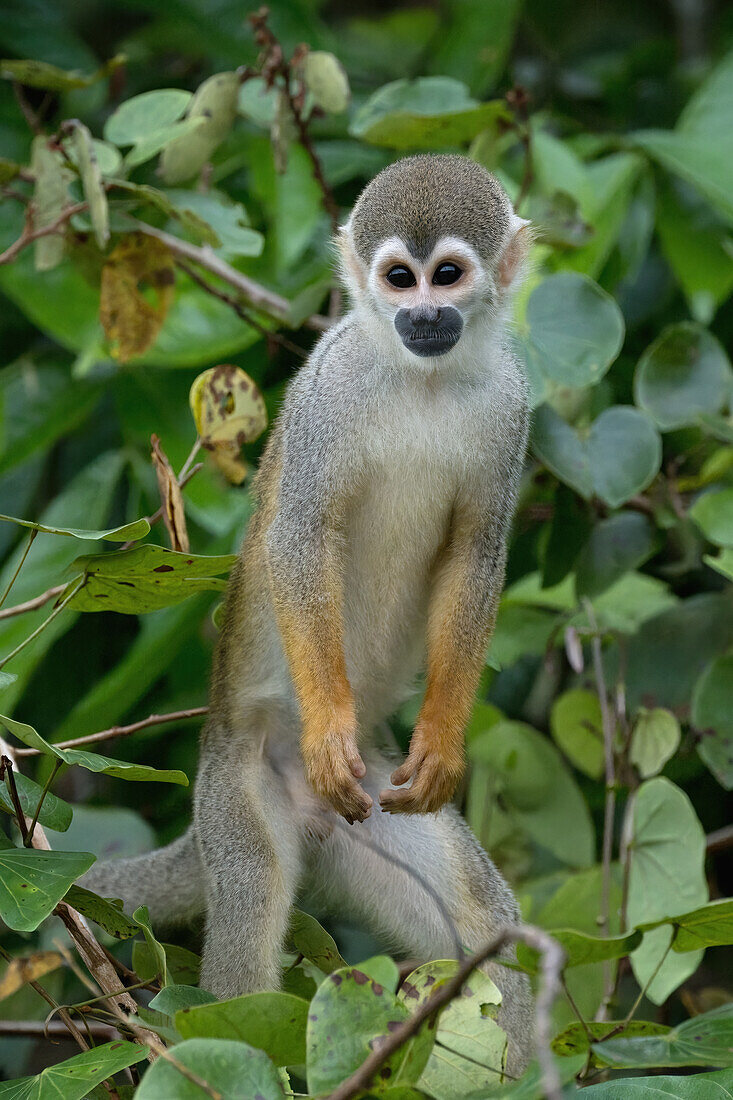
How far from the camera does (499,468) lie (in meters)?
2.31

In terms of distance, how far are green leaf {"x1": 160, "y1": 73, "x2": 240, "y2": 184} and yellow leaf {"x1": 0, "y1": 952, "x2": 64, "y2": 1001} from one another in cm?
206

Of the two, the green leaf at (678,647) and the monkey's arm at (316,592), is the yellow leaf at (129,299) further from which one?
the green leaf at (678,647)

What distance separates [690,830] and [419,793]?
2.36 ft

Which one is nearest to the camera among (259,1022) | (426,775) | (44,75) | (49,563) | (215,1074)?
(215,1074)

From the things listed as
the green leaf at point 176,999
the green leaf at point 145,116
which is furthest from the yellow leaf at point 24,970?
the green leaf at point 145,116

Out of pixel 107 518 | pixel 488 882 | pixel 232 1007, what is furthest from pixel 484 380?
pixel 107 518

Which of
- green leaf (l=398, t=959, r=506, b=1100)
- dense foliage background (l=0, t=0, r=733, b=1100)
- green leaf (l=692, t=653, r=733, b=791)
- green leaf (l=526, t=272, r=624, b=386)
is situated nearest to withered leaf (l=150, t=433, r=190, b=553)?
dense foliage background (l=0, t=0, r=733, b=1100)

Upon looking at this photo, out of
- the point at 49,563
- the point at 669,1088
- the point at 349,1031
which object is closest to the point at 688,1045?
the point at 669,1088

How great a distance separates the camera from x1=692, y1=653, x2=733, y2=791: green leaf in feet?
8.81

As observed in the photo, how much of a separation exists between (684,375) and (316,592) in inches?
51.6

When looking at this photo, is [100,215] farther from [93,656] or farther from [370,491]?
[93,656]

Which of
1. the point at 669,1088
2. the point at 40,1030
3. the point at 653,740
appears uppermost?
the point at 669,1088

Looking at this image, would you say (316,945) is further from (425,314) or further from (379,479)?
(425,314)

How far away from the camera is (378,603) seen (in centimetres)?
246
